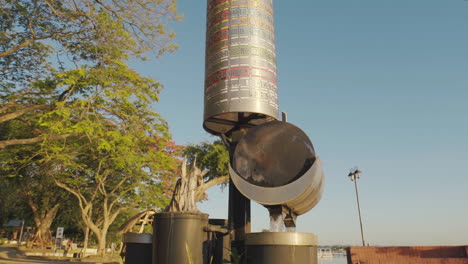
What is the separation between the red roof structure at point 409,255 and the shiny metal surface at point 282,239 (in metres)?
20.4

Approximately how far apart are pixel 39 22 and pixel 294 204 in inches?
601

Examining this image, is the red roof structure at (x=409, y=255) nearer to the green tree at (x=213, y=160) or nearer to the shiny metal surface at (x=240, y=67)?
the green tree at (x=213, y=160)

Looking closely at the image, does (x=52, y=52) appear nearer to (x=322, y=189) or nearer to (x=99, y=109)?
(x=99, y=109)

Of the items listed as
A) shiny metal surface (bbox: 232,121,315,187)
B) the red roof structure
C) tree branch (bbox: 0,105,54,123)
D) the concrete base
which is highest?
tree branch (bbox: 0,105,54,123)

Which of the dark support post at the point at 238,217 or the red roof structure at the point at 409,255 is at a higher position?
the dark support post at the point at 238,217

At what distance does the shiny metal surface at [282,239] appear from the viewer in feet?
18.9

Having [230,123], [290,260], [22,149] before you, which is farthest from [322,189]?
[22,149]

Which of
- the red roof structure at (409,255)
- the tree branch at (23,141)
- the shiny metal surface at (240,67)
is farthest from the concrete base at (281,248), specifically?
the red roof structure at (409,255)

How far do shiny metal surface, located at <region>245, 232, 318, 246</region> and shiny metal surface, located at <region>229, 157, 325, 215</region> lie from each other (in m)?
0.60

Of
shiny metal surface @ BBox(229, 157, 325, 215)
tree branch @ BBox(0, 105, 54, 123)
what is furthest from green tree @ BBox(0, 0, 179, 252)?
shiny metal surface @ BBox(229, 157, 325, 215)

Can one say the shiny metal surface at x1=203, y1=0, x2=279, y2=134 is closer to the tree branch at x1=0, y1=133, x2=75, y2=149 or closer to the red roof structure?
the tree branch at x1=0, y1=133, x2=75, y2=149

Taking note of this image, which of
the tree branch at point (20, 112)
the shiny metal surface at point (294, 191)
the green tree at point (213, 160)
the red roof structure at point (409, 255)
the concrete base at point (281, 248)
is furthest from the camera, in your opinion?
the green tree at point (213, 160)

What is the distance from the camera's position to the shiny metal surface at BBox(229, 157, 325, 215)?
5980 millimetres

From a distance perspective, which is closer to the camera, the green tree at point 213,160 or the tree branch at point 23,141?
the tree branch at point 23,141
